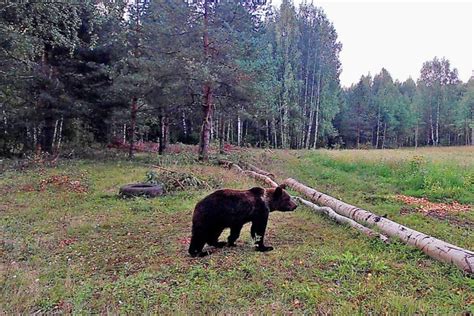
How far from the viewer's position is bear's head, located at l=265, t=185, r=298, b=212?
654 centimetres

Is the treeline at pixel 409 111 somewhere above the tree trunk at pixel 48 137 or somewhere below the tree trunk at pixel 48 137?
above

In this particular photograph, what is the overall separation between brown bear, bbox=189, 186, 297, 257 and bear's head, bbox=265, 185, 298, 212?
5.5 inches

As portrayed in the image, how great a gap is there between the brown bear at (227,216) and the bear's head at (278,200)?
140mm

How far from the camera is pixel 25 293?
4.24 m

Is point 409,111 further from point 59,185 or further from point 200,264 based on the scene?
point 200,264

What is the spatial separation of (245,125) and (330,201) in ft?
109

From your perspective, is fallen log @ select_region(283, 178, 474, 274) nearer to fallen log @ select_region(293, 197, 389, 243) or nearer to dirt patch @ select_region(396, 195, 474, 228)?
fallen log @ select_region(293, 197, 389, 243)

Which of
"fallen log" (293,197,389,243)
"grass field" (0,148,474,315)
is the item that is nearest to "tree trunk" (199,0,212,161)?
"grass field" (0,148,474,315)

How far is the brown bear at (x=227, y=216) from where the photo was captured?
564 cm

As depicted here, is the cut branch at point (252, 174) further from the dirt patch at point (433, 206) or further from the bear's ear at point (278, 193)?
the bear's ear at point (278, 193)

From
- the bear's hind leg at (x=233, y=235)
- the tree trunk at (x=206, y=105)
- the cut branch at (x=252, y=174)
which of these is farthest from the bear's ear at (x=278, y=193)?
the tree trunk at (x=206, y=105)

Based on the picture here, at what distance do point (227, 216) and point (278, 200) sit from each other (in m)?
1.27

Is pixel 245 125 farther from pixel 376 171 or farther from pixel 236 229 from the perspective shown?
pixel 236 229

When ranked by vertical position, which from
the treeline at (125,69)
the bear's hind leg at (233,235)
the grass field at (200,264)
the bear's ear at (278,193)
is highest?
the treeline at (125,69)
